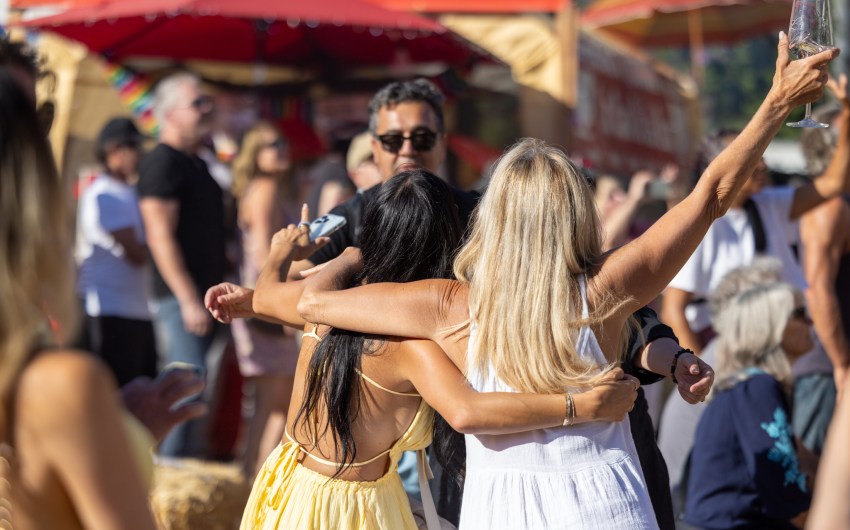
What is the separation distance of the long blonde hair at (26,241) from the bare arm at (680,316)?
360cm

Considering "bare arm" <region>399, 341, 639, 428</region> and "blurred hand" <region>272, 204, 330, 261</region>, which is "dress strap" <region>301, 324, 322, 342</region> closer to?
"blurred hand" <region>272, 204, 330, 261</region>

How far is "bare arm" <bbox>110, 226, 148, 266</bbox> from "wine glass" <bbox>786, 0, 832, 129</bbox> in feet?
13.1

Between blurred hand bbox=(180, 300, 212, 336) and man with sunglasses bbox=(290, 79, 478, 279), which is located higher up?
man with sunglasses bbox=(290, 79, 478, 279)

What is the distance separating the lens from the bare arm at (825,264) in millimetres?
5223

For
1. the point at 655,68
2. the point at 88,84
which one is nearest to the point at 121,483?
the point at 88,84

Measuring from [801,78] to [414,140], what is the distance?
1666 millimetres

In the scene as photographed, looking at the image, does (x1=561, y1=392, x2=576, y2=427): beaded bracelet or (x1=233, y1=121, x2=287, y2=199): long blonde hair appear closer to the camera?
(x1=561, y1=392, x2=576, y2=427): beaded bracelet

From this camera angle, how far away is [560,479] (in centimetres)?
261

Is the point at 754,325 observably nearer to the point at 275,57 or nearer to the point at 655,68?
the point at 275,57

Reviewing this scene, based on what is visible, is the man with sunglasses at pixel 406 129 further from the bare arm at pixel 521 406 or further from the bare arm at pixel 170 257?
the bare arm at pixel 170 257

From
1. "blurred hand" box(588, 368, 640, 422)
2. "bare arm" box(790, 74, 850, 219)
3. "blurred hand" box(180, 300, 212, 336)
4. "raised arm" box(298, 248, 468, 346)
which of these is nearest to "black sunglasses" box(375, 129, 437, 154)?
"raised arm" box(298, 248, 468, 346)

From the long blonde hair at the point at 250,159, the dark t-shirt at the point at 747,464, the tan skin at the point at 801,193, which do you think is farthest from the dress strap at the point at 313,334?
the long blonde hair at the point at 250,159

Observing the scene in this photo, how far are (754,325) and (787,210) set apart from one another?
42.5 inches

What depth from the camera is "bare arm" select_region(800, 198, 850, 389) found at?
522 centimetres
